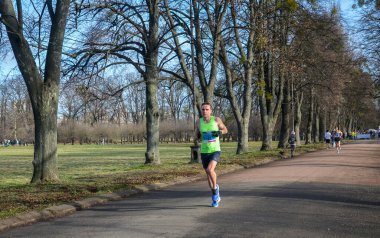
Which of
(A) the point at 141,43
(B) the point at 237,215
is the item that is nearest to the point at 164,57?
(A) the point at 141,43

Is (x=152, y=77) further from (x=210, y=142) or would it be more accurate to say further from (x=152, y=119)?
(x=210, y=142)

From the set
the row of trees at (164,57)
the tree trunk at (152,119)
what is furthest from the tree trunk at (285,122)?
the tree trunk at (152,119)

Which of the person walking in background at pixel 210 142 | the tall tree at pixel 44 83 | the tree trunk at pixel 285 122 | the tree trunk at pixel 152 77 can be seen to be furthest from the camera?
the tree trunk at pixel 285 122

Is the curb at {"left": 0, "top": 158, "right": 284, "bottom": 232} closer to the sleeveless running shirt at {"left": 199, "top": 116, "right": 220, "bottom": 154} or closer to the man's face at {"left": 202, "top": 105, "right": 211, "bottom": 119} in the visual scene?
the sleeveless running shirt at {"left": 199, "top": 116, "right": 220, "bottom": 154}

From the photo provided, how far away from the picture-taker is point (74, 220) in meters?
7.70

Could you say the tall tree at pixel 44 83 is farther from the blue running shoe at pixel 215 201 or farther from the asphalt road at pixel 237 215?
the blue running shoe at pixel 215 201

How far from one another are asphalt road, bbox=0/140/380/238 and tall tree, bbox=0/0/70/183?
324 cm

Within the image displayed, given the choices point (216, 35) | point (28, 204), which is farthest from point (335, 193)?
point (216, 35)

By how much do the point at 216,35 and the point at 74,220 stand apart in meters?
A: 15.3

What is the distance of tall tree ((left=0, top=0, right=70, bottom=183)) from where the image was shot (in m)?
11.7

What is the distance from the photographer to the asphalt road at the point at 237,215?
254 inches

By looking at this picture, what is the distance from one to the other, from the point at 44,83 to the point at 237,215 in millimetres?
7157

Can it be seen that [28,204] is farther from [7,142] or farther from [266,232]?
[7,142]

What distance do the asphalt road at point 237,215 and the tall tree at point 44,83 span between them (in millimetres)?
3243
